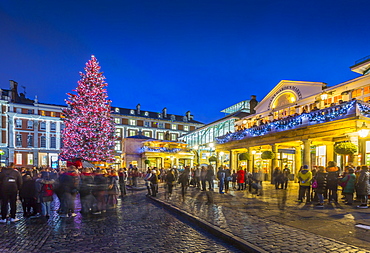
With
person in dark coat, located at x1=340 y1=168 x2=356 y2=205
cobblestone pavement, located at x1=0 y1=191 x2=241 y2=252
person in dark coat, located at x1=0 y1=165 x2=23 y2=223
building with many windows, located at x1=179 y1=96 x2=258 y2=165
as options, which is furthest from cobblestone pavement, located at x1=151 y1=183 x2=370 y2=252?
building with many windows, located at x1=179 y1=96 x2=258 y2=165

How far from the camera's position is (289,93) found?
25.5m

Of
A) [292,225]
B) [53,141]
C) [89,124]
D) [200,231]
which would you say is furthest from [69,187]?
[53,141]

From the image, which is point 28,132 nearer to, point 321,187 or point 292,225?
point 321,187

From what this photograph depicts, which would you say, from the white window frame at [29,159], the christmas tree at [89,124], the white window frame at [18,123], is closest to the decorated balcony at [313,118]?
the christmas tree at [89,124]

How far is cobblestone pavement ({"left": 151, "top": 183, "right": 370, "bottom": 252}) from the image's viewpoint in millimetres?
5809

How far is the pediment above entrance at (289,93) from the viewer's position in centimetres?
2278

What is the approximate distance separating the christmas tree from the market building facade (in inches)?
500

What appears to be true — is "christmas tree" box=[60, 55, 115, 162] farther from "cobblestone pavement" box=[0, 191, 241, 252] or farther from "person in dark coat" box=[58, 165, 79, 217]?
"cobblestone pavement" box=[0, 191, 241, 252]

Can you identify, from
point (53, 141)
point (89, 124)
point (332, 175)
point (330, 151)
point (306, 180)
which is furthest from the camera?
point (53, 141)

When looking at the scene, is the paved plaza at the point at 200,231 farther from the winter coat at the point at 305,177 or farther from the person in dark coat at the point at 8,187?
the winter coat at the point at 305,177

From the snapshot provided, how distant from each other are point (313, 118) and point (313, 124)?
399 millimetres

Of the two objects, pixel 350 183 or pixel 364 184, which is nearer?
pixel 364 184

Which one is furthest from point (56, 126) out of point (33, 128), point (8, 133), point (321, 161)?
point (321, 161)

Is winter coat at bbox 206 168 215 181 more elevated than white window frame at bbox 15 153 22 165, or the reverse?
winter coat at bbox 206 168 215 181
